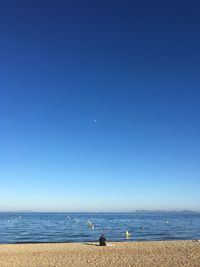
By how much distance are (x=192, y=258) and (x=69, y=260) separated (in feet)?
29.0

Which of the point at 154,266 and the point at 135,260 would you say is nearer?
the point at 154,266

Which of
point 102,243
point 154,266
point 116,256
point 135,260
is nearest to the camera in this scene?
point 154,266

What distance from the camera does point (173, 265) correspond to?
2666cm

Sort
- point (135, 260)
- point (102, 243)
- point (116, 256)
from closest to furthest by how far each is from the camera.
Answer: point (135, 260) → point (116, 256) → point (102, 243)

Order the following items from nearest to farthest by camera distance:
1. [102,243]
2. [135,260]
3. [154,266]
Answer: [154,266] < [135,260] < [102,243]

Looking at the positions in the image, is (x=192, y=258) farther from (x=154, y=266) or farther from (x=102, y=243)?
(x=102, y=243)

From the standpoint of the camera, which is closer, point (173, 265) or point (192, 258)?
point (173, 265)

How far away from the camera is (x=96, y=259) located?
3003 centimetres

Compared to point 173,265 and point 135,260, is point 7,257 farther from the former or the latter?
point 173,265

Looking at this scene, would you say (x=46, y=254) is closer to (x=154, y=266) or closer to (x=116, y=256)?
(x=116, y=256)

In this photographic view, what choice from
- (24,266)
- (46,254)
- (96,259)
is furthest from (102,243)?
(24,266)

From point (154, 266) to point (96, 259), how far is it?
17.3 ft

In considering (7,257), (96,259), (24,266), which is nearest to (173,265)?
(96,259)

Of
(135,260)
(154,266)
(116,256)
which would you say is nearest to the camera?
(154,266)
